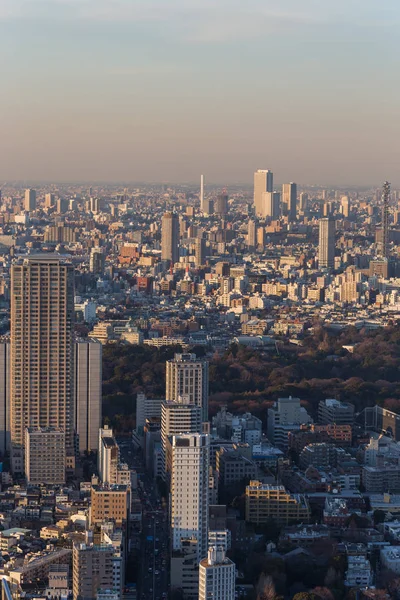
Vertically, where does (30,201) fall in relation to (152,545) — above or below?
above

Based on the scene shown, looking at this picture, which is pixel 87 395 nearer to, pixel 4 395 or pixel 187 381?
pixel 4 395

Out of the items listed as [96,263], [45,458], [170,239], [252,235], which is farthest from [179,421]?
[252,235]

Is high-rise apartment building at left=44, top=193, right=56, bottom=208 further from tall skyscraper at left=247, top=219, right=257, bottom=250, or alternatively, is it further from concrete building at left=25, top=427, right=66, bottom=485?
concrete building at left=25, top=427, right=66, bottom=485

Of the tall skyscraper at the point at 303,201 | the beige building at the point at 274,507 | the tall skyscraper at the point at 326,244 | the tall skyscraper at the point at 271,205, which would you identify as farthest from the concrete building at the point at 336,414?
the tall skyscraper at the point at 271,205

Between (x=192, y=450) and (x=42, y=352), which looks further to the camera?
(x=42, y=352)

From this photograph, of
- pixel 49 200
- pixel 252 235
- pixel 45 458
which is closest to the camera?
pixel 45 458

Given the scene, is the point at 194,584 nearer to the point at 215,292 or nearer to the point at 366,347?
the point at 366,347

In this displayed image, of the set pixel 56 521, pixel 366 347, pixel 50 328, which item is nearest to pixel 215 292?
pixel 366 347

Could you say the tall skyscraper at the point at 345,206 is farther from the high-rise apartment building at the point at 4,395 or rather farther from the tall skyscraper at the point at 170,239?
the high-rise apartment building at the point at 4,395
